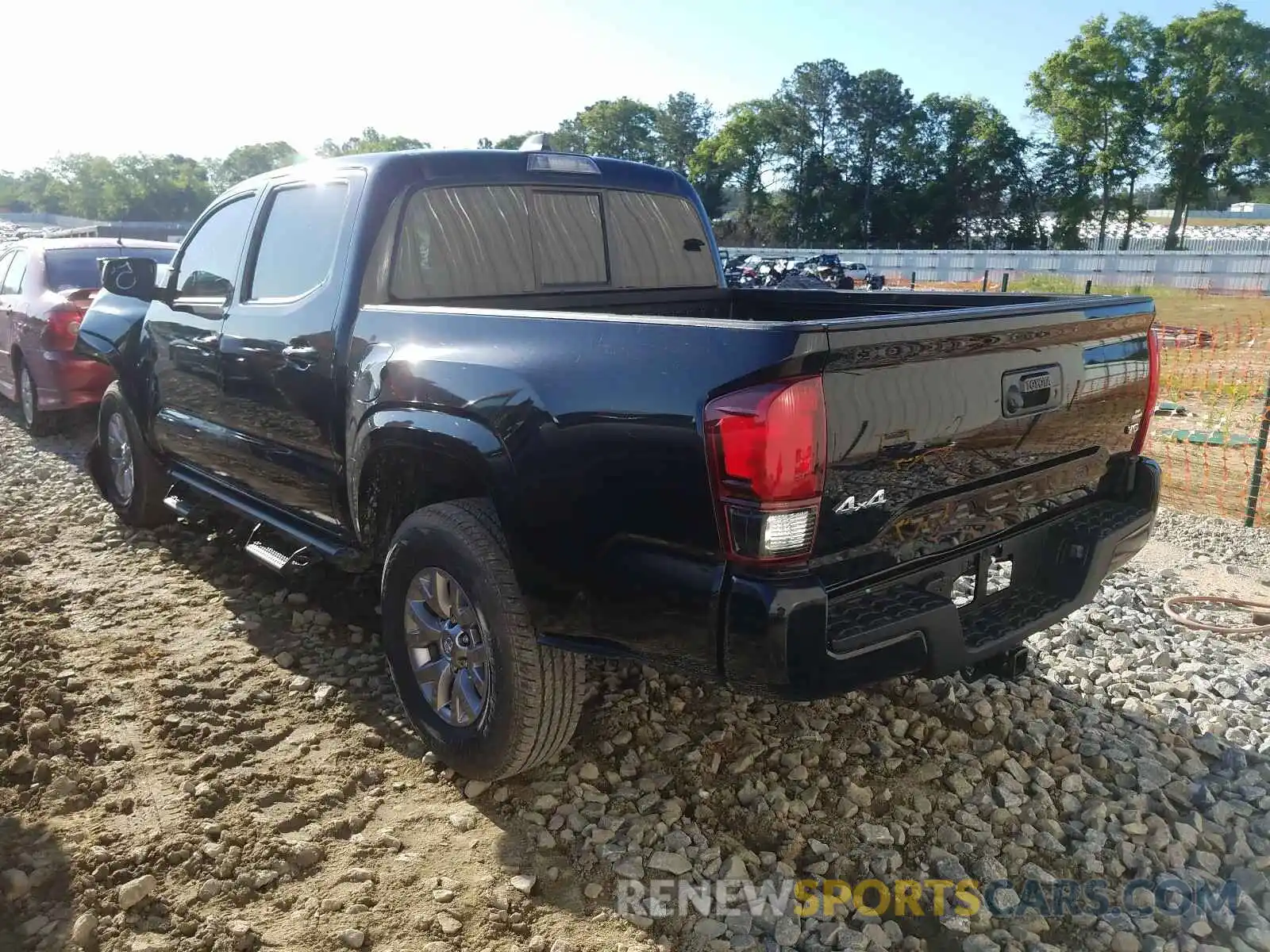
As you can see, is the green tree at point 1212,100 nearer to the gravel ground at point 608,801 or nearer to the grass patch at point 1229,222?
the grass patch at point 1229,222

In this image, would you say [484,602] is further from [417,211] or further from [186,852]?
[417,211]

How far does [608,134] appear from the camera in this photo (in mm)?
109688

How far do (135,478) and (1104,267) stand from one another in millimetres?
34975

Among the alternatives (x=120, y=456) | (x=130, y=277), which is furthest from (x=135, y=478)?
(x=130, y=277)

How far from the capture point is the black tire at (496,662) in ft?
9.20

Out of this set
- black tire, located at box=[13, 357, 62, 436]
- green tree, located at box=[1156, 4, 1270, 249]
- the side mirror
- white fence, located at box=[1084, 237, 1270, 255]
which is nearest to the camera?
the side mirror

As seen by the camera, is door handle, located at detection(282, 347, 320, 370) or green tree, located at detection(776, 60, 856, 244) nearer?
door handle, located at detection(282, 347, 320, 370)

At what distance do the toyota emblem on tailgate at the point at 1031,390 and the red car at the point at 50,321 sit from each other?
23.4 feet

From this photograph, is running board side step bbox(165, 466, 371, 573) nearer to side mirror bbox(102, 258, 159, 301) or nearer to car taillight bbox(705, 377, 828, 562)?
side mirror bbox(102, 258, 159, 301)

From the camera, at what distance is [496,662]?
2865 mm

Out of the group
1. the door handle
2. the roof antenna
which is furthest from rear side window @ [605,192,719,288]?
the door handle

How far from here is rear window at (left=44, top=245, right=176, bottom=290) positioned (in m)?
8.18

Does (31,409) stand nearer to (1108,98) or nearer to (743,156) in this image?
(1108,98)

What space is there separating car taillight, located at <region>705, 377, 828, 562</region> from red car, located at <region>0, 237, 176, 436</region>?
6898mm
